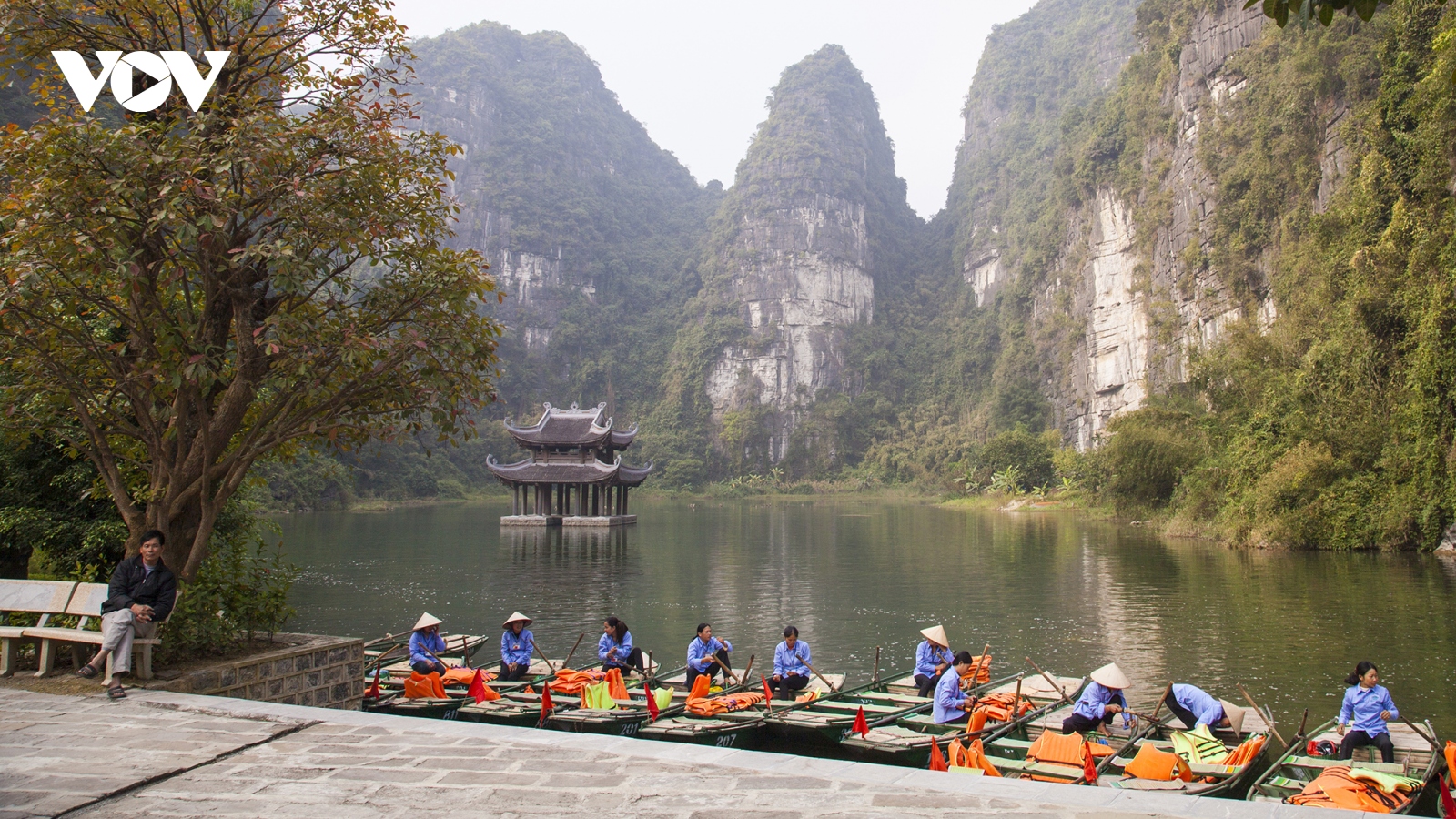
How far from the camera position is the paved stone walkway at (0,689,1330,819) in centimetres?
353

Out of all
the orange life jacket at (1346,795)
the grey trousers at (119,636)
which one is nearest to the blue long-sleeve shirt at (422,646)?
the grey trousers at (119,636)

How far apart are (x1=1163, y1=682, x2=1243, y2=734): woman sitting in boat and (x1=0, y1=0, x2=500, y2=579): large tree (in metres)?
6.39

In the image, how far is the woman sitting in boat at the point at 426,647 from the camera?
30.0 ft

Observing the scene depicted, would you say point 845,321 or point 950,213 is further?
point 950,213

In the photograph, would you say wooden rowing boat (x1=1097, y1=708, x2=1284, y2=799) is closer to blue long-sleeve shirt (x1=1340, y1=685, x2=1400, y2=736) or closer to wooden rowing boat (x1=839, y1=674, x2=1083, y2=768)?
blue long-sleeve shirt (x1=1340, y1=685, x2=1400, y2=736)

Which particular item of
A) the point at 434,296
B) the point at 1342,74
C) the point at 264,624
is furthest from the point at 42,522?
the point at 1342,74

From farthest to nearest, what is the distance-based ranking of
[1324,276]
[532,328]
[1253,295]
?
[532,328] → [1253,295] → [1324,276]

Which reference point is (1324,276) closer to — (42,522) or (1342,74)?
(1342,74)

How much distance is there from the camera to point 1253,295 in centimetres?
3562

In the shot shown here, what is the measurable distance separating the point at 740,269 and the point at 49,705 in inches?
3817

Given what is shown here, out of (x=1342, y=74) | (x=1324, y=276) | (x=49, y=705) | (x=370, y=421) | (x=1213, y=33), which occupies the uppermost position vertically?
(x=1213, y=33)

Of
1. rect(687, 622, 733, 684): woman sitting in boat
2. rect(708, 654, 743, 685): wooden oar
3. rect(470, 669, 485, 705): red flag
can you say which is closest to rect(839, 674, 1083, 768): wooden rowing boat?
rect(708, 654, 743, 685): wooden oar

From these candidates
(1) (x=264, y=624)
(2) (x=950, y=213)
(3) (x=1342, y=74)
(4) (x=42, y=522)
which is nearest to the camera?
(1) (x=264, y=624)

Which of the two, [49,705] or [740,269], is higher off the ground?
[740,269]
